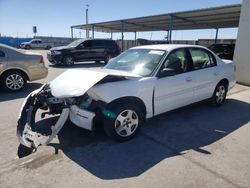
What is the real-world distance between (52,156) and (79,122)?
663 millimetres

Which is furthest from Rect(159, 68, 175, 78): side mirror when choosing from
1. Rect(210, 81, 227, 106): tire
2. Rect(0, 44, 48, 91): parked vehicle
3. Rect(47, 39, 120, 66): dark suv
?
Rect(47, 39, 120, 66): dark suv

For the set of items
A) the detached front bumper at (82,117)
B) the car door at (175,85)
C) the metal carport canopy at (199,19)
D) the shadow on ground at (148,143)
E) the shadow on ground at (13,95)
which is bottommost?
the shadow on ground at (13,95)

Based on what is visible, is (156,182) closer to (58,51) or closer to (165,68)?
(165,68)

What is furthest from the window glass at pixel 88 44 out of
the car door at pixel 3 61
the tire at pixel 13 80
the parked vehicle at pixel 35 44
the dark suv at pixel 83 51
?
the parked vehicle at pixel 35 44

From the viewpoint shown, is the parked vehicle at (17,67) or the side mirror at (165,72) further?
the parked vehicle at (17,67)

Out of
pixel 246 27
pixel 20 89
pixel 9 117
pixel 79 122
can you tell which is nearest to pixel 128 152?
pixel 79 122

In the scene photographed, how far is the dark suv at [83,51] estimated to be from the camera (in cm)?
1508

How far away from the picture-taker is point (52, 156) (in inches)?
134

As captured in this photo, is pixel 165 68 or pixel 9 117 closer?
pixel 165 68

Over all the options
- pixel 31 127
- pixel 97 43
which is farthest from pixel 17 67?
pixel 97 43

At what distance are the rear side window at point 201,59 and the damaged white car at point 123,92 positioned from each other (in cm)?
2

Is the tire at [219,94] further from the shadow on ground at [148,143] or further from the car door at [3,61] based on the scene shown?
the car door at [3,61]

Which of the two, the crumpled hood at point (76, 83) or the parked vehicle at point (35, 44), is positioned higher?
the crumpled hood at point (76, 83)

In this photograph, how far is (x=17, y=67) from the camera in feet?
24.2
